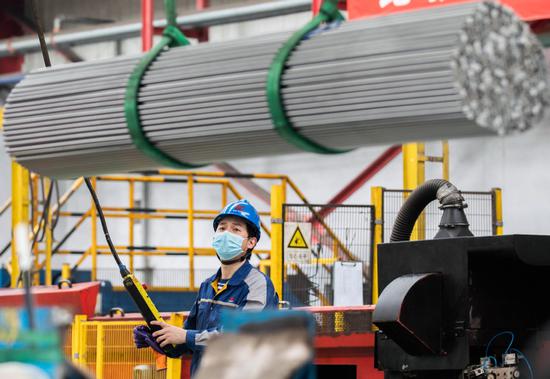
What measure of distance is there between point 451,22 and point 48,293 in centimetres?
619

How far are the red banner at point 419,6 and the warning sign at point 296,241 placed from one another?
1868 millimetres

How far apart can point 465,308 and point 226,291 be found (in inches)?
45.5

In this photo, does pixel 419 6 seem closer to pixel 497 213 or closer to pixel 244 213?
pixel 497 213

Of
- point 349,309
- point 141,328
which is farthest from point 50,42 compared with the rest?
point 141,328

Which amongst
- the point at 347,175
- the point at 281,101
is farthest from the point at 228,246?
the point at 347,175

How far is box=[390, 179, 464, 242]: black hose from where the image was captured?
16.3 feet

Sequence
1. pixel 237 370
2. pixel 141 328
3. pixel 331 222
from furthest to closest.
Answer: pixel 331 222, pixel 141 328, pixel 237 370

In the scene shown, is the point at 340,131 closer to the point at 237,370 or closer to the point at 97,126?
the point at 97,126

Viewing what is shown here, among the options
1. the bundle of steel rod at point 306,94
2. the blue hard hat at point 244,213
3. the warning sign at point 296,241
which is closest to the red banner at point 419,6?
the warning sign at point 296,241

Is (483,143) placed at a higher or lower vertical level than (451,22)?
higher

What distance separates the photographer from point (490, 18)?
7.43 ft

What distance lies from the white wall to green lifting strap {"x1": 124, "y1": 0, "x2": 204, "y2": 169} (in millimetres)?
7109

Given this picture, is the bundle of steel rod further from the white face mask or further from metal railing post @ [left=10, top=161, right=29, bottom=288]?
metal railing post @ [left=10, top=161, right=29, bottom=288]

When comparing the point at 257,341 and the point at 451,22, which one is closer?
the point at 257,341
